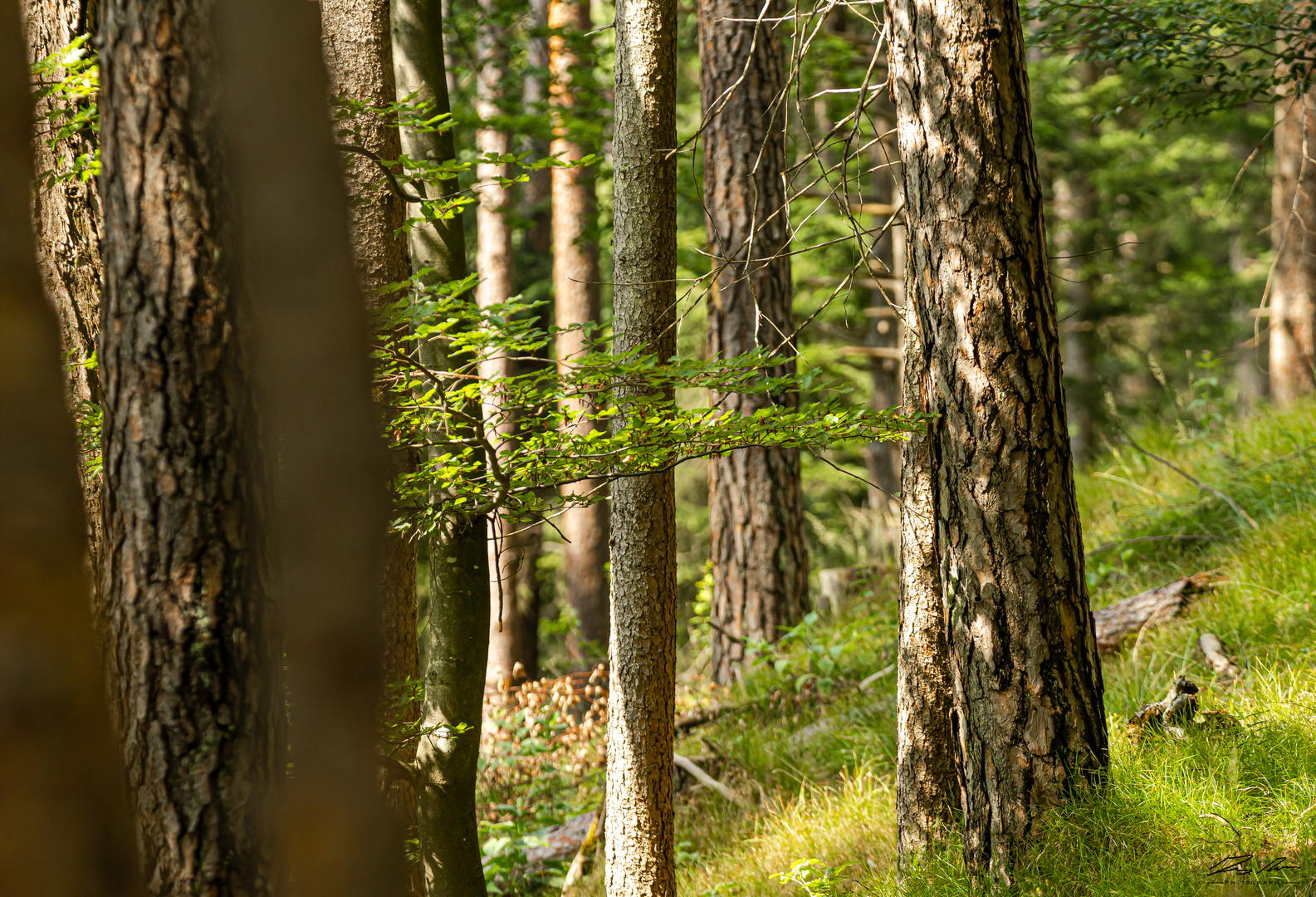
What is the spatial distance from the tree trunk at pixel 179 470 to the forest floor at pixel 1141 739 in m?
2.65

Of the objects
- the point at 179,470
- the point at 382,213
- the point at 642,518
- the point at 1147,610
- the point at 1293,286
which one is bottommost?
the point at 1147,610

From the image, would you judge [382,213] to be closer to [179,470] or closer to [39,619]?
[179,470]

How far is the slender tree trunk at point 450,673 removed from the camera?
4.27 m

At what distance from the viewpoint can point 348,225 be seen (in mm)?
1662

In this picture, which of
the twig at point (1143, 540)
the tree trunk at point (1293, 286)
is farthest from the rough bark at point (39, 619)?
the tree trunk at point (1293, 286)

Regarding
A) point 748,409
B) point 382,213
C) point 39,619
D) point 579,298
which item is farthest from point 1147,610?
point 579,298

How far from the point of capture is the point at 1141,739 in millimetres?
3793

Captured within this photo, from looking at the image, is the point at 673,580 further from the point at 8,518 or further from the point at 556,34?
the point at 556,34

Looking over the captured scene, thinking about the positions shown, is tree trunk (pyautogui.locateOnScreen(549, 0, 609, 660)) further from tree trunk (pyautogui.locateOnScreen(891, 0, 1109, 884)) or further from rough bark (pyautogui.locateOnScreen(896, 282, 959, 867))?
tree trunk (pyautogui.locateOnScreen(891, 0, 1109, 884))

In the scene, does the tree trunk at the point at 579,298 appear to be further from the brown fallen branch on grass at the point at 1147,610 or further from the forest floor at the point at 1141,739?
the brown fallen branch on grass at the point at 1147,610

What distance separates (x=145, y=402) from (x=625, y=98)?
107 inches

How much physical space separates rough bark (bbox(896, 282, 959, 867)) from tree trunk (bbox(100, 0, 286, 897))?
2.72 m

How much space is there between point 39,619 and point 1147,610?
5.72 m

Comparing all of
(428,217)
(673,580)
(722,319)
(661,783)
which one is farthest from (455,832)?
(722,319)
